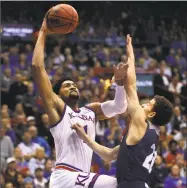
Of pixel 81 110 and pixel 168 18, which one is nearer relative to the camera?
pixel 81 110

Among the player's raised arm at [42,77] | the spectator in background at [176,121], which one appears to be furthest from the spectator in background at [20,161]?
the player's raised arm at [42,77]

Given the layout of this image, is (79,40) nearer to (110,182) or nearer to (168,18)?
(168,18)

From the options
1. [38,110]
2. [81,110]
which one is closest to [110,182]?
[81,110]

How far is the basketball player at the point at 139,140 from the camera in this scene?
257 inches

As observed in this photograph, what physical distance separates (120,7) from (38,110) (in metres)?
14.1

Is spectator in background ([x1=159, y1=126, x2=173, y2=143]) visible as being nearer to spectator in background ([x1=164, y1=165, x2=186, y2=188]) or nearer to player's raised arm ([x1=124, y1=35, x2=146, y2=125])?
spectator in background ([x1=164, y1=165, x2=186, y2=188])

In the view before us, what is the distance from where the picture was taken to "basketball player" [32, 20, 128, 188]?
7012mm

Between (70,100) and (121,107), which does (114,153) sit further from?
(70,100)

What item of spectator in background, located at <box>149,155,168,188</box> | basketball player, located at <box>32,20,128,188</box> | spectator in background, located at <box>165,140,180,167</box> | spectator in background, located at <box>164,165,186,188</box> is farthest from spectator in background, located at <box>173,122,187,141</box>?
basketball player, located at <box>32,20,128,188</box>

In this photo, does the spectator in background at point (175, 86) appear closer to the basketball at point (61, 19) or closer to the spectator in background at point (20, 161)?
the spectator in background at point (20, 161)

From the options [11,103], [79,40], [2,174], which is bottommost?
[2,174]

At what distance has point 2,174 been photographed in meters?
11.8

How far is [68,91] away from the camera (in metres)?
7.52

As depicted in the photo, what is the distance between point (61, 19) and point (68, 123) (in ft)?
3.97
